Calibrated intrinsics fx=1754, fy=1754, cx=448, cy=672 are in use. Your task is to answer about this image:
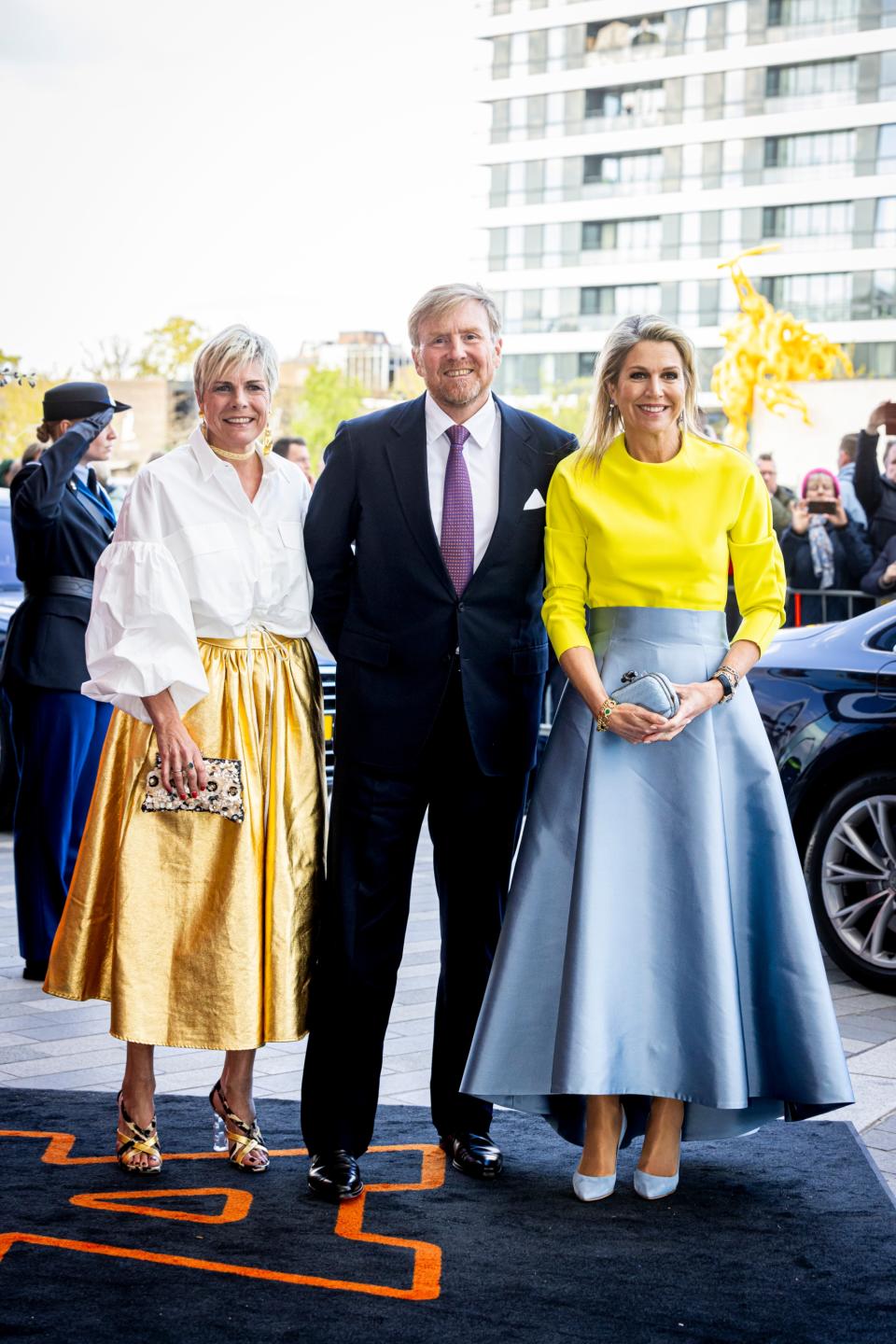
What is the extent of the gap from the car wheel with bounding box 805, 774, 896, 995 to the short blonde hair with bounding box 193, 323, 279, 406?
10.4 feet

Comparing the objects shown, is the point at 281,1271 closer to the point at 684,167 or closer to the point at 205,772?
the point at 205,772

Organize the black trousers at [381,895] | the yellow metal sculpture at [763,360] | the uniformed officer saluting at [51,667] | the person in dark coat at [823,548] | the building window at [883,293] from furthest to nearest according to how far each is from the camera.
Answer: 1. the building window at [883,293]
2. the yellow metal sculpture at [763,360]
3. the person in dark coat at [823,548]
4. the uniformed officer saluting at [51,667]
5. the black trousers at [381,895]

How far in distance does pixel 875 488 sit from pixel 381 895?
26.1 feet

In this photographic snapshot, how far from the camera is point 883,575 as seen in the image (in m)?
10.8

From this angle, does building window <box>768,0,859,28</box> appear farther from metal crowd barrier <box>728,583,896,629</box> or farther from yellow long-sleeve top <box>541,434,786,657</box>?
yellow long-sleeve top <box>541,434,786,657</box>

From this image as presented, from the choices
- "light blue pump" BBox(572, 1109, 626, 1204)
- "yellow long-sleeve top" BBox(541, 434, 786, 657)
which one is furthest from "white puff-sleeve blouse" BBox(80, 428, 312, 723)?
"light blue pump" BBox(572, 1109, 626, 1204)

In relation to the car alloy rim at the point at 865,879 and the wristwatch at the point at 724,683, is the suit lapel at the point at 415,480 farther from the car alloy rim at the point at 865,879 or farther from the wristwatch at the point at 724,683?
the car alloy rim at the point at 865,879

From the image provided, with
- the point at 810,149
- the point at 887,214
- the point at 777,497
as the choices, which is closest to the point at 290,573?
the point at 777,497

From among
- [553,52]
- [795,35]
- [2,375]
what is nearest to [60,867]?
[2,375]

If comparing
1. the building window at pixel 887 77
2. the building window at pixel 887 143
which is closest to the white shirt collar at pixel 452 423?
the building window at pixel 887 143

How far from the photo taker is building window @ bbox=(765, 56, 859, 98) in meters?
69.6

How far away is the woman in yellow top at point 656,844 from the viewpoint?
4.14 m

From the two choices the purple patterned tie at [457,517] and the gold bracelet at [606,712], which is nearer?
the gold bracelet at [606,712]

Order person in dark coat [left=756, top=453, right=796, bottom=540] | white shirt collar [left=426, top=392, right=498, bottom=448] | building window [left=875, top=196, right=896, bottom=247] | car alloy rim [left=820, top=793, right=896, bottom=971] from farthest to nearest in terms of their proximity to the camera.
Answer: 1. building window [left=875, top=196, right=896, bottom=247]
2. person in dark coat [left=756, top=453, right=796, bottom=540]
3. car alloy rim [left=820, top=793, right=896, bottom=971]
4. white shirt collar [left=426, top=392, right=498, bottom=448]
